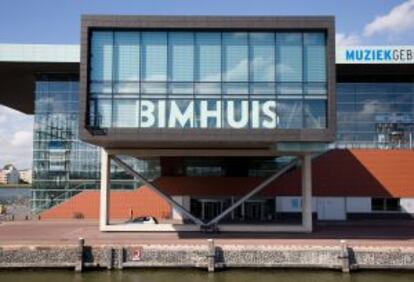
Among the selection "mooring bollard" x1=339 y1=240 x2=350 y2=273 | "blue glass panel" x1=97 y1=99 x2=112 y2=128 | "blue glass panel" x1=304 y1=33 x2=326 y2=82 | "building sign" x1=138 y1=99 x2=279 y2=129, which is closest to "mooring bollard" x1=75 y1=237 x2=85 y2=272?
"blue glass panel" x1=97 y1=99 x2=112 y2=128

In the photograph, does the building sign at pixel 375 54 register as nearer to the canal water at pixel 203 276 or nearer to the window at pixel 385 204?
the window at pixel 385 204

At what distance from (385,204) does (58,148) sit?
110ft

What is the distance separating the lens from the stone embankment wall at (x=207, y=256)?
34.2m

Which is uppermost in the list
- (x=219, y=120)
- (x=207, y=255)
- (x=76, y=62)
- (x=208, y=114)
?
(x=76, y=62)

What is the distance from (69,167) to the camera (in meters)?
64.9

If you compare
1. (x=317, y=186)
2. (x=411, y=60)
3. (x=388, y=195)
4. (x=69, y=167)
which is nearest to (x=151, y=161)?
(x=69, y=167)

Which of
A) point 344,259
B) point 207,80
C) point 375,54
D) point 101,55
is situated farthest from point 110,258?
point 375,54

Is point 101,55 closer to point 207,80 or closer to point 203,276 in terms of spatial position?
point 207,80

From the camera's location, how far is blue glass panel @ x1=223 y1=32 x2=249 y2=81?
39688mm

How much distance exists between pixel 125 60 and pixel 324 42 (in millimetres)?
12913

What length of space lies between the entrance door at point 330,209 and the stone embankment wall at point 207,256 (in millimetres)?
23700

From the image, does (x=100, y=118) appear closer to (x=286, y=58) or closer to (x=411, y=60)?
(x=286, y=58)

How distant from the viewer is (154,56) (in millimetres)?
39812

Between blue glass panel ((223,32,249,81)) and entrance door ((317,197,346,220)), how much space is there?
22.8 m
